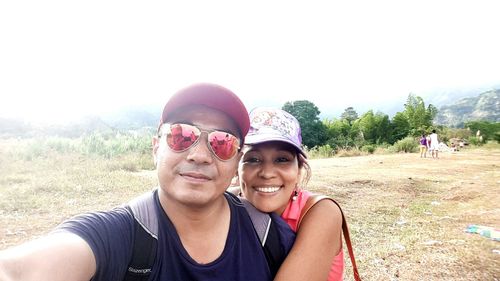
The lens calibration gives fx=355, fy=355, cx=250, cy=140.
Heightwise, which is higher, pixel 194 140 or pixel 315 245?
pixel 194 140

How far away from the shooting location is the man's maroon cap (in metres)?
1.79

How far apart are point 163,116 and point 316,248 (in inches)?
41.6

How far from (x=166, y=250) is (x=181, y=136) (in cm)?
54

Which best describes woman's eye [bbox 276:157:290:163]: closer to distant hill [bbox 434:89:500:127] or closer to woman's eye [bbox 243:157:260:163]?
woman's eye [bbox 243:157:260:163]

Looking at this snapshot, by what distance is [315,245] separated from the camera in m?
1.87

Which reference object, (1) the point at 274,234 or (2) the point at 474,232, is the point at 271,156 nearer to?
(1) the point at 274,234

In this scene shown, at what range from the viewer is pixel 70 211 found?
6.29 metres

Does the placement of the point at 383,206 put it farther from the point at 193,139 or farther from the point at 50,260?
the point at 50,260

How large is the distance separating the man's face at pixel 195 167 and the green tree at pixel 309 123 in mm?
36635

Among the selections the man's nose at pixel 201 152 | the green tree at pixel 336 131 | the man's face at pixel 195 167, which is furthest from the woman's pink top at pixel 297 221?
the green tree at pixel 336 131

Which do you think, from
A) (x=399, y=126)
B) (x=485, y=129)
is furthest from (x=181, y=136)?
(x=485, y=129)

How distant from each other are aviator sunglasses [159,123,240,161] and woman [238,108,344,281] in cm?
34

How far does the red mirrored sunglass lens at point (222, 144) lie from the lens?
1.79m

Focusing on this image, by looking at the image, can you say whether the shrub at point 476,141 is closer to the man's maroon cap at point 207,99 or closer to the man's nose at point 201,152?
the man's maroon cap at point 207,99
